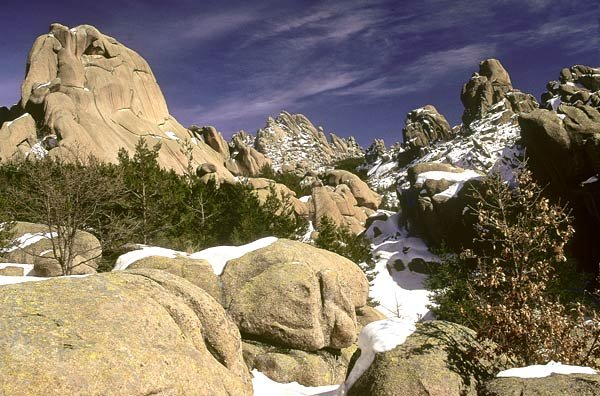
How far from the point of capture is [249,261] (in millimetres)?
13961

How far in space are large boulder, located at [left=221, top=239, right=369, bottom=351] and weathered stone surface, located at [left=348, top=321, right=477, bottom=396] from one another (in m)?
4.72

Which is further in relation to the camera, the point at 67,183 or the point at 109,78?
the point at 109,78

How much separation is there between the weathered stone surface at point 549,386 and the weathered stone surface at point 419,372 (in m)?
1.04

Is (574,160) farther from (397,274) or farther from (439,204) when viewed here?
(397,274)

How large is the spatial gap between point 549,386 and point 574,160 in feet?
123

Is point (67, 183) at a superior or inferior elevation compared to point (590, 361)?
superior

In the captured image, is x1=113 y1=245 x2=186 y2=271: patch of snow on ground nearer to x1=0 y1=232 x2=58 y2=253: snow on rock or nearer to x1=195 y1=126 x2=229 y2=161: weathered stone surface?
x1=0 y1=232 x2=58 y2=253: snow on rock

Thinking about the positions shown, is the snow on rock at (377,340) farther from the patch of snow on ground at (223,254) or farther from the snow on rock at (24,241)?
the snow on rock at (24,241)

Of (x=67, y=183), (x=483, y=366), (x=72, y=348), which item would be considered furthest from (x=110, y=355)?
(x=67, y=183)

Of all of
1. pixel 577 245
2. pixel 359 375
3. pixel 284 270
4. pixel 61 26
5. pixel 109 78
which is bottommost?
pixel 577 245

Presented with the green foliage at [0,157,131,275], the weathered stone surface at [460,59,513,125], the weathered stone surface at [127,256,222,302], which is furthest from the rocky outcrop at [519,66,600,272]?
the weathered stone surface at [460,59,513,125]

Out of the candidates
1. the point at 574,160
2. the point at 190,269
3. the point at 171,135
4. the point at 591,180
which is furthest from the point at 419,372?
the point at 171,135

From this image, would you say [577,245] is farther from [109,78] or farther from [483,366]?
[109,78]

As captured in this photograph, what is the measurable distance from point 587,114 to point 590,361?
126 feet
